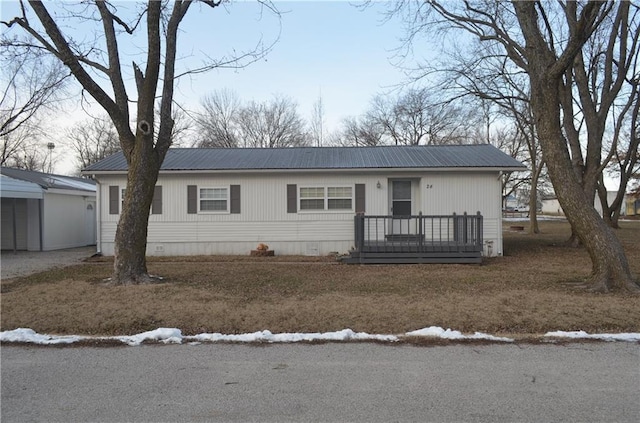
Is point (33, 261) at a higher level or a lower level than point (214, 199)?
lower

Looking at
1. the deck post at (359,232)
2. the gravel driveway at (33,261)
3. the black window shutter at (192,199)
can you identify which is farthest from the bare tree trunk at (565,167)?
the gravel driveway at (33,261)

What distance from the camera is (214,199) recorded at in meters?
14.2

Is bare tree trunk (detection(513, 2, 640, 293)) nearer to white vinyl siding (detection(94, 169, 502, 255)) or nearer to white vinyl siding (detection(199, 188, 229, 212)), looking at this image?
white vinyl siding (detection(94, 169, 502, 255))

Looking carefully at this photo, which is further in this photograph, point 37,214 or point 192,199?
point 37,214

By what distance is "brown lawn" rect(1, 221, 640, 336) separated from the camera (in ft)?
19.3

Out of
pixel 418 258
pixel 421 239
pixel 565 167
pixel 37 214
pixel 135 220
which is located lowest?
pixel 418 258

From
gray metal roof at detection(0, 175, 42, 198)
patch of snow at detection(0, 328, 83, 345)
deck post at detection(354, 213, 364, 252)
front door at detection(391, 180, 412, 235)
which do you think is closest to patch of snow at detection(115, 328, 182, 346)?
patch of snow at detection(0, 328, 83, 345)

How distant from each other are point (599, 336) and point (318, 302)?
12.2 feet

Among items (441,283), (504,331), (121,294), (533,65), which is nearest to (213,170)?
(121,294)

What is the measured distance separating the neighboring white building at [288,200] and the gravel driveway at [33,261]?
1.31 m

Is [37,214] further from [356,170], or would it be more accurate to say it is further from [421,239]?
[421,239]

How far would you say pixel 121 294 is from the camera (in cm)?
748

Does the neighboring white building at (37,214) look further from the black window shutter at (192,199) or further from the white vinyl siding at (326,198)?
the white vinyl siding at (326,198)

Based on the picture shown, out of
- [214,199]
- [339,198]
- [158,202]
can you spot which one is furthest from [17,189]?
[339,198]
